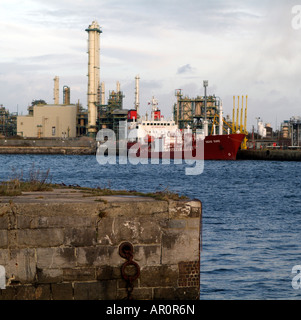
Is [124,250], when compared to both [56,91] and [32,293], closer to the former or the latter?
[32,293]

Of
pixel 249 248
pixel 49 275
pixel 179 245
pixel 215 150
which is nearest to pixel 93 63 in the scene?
pixel 215 150

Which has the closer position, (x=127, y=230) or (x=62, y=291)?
(x=62, y=291)

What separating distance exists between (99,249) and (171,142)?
Result: 81265 mm

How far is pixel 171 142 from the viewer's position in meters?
88.6

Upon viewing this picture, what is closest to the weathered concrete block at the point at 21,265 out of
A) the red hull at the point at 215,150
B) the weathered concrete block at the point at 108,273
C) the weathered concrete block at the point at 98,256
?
the weathered concrete block at the point at 98,256

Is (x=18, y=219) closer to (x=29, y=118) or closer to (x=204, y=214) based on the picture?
(x=204, y=214)

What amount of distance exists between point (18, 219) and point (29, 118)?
117 metres

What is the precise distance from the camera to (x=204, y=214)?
2345cm

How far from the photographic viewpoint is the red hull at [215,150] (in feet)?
268

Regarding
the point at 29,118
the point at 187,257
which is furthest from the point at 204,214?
the point at 29,118

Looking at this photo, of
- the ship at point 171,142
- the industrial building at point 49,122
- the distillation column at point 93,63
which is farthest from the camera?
the industrial building at point 49,122

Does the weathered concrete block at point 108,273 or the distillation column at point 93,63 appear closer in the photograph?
the weathered concrete block at point 108,273

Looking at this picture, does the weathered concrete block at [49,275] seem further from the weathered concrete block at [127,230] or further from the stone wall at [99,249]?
the weathered concrete block at [127,230]
